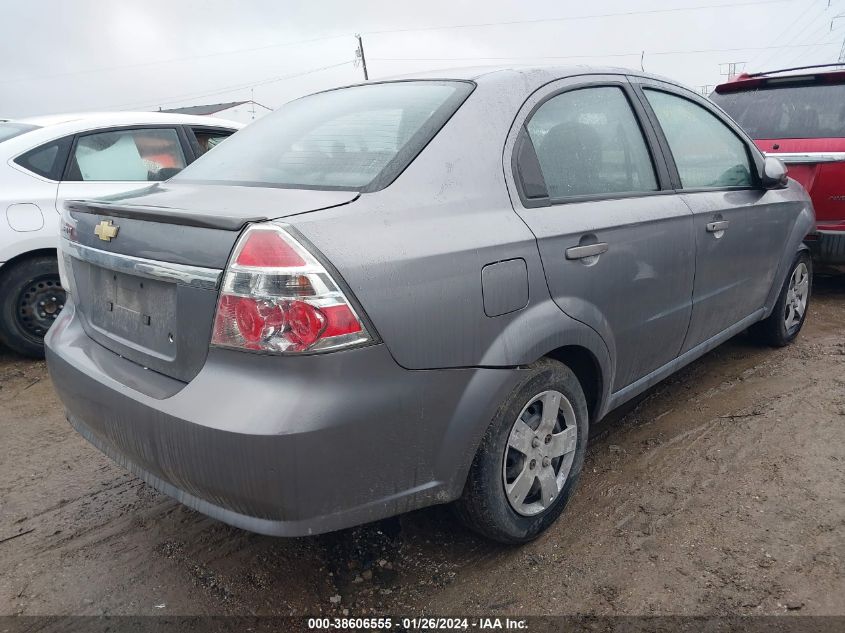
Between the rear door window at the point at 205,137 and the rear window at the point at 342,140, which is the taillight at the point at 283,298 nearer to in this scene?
the rear window at the point at 342,140

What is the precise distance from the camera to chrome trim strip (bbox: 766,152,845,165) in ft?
16.8

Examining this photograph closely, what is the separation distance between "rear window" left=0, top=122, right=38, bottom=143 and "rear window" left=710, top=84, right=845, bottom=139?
18.5ft

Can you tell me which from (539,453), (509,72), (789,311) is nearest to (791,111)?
(789,311)

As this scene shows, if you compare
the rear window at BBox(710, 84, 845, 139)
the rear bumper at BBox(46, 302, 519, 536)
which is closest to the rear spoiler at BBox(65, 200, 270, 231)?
the rear bumper at BBox(46, 302, 519, 536)

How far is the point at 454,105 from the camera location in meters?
2.26

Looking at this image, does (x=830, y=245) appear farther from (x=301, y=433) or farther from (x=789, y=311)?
(x=301, y=433)

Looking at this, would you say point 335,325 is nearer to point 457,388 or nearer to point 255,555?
point 457,388

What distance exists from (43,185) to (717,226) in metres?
4.14

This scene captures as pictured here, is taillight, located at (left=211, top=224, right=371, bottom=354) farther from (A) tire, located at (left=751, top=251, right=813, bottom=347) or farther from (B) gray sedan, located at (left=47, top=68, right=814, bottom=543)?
(A) tire, located at (left=751, top=251, right=813, bottom=347)

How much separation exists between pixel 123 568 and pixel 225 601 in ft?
1.48

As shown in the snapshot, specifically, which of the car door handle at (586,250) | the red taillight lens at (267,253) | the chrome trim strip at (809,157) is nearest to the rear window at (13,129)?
the red taillight lens at (267,253)

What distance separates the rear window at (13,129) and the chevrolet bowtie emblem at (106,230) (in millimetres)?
3115

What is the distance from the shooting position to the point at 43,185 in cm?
446

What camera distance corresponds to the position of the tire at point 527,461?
84.7 inches
